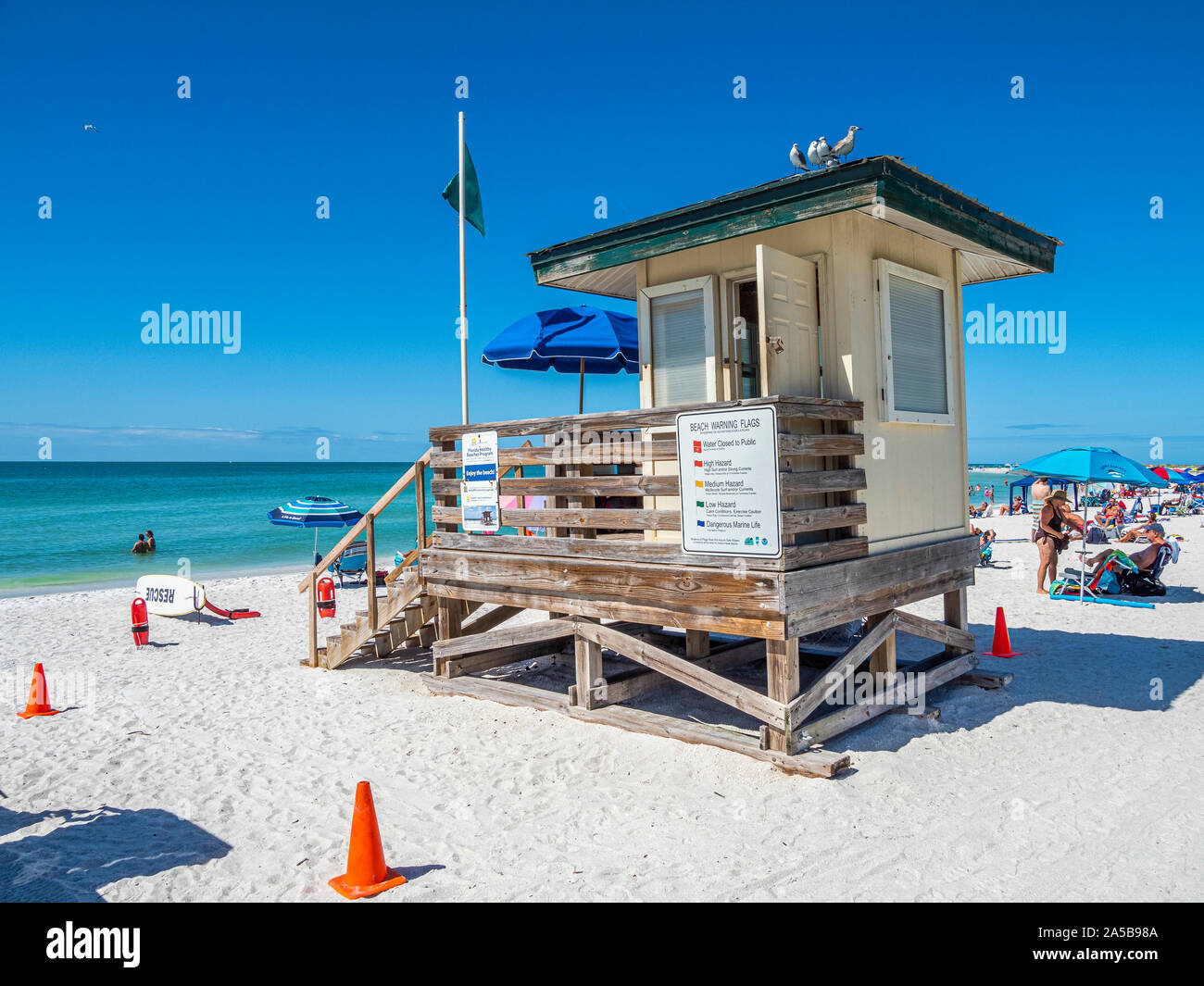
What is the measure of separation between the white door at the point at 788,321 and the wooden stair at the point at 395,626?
4760 millimetres

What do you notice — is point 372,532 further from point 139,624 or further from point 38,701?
point 139,624

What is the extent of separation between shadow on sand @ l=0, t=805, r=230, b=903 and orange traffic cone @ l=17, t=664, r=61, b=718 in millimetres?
3236

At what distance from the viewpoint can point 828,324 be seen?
7086 mm

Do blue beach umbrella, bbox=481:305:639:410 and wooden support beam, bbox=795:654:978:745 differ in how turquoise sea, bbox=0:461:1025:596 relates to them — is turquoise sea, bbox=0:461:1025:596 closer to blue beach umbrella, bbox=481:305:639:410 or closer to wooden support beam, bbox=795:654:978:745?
blue beach umbrella, bbox=481:305:639:410

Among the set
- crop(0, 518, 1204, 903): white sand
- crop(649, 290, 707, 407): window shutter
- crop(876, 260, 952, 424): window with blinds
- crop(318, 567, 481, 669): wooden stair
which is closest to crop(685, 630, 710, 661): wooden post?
crop(0, 518, 1204, 903): white sand

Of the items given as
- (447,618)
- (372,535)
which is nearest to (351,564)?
(372,535)

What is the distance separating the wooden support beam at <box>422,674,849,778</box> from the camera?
6320 mm

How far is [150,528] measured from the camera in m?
47.3

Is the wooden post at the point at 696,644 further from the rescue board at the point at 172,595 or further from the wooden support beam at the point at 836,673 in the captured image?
the rescue board at the point at 172,595

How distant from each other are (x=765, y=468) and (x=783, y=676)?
1.67 m

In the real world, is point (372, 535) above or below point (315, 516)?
above

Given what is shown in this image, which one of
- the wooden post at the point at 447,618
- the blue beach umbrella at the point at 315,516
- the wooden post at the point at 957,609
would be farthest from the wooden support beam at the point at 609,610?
the blue beach umbrella at the point at 315,516
